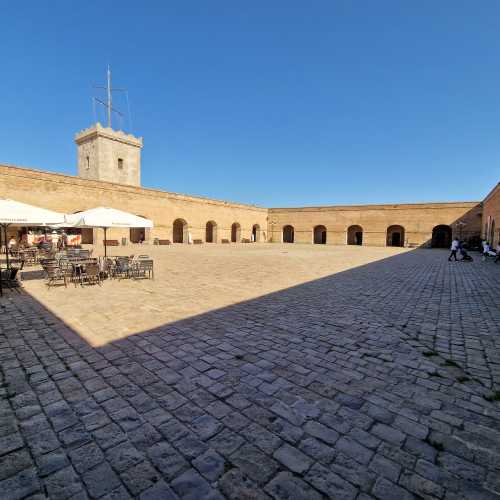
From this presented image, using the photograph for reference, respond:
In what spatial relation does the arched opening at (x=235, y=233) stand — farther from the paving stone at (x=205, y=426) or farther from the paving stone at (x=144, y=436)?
the paving stone at (x=144, y=436)

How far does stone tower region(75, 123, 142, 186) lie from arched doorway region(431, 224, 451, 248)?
33.0 metres

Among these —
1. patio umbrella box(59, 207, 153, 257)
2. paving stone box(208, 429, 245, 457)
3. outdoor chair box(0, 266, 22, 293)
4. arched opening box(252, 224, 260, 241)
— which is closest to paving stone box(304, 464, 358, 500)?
paving stone box(208, 429, 245, 457)

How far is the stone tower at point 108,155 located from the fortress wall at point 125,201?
5.66 m

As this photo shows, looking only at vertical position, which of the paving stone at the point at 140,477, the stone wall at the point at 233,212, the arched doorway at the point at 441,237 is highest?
the stone wall at the point at 233,212

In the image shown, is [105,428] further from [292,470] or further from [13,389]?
[292,470]

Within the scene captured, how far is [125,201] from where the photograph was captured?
78.5 ft

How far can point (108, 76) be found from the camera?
1297 inches

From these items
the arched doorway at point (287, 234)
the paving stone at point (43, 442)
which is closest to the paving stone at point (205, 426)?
the paving stone at point (43, 442)

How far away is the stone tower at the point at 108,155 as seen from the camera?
98.1 feet

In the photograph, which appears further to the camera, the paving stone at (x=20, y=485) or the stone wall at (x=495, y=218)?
the stone wall at (x=495, y=218)

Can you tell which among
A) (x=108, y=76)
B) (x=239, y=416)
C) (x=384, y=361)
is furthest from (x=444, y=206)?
Result: (x=108, y=76)

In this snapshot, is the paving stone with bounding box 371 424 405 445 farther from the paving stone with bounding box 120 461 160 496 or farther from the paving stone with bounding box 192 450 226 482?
the paving stone with bounding box 120 461 160 496

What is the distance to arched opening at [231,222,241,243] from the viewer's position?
3575cm

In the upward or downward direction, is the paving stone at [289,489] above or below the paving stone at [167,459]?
below
